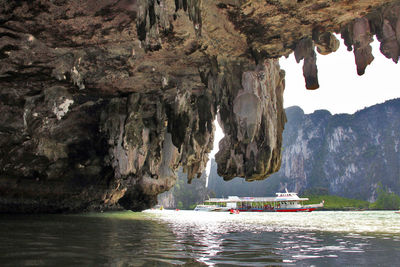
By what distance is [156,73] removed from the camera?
12633 mm

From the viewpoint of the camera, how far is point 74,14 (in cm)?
827

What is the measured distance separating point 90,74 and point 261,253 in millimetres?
9756

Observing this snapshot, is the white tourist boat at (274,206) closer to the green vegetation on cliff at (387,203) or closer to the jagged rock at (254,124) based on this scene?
the green vegetation on cliff at (387,203)

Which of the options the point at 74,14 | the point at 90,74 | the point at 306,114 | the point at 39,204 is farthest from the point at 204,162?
the point at 306,114

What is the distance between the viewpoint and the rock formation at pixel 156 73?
26.9 ft

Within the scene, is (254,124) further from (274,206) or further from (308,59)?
(274,206)

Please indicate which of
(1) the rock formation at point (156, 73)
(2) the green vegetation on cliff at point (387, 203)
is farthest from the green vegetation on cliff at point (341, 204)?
(1) the rock formation at point (156, 73)

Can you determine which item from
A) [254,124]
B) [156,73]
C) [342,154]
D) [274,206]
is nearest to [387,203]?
[274,206]

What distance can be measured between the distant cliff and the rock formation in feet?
378

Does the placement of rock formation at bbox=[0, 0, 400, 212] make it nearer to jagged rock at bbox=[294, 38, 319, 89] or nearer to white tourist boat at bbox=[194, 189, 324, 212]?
jagged rock at bbox=[294, 38, 319, 89]

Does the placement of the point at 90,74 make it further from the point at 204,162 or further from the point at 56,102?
the point at 204,162

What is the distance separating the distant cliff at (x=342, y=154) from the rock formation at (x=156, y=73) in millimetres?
115335

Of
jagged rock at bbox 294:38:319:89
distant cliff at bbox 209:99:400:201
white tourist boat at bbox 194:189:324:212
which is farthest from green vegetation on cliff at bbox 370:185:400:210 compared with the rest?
jagged rock at bbox 294:38:319:89

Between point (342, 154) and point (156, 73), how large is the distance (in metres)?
142
